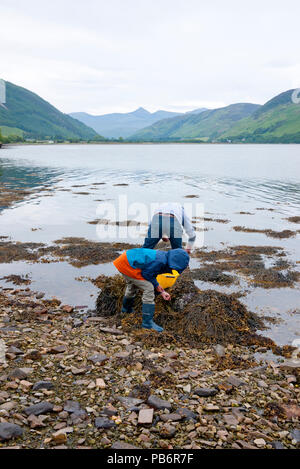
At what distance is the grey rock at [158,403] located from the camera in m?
6.83

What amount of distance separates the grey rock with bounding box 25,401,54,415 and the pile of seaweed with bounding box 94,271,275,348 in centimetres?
391

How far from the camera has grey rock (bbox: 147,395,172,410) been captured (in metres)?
6.83

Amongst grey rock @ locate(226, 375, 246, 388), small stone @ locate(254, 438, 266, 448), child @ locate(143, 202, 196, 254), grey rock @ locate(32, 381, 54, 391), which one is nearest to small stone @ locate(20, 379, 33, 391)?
grey rock @ locate(32, 381, 54, 391)

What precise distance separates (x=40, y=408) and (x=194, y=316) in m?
5.54

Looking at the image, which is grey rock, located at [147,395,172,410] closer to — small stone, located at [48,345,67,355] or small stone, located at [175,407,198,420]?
small stone, located at [175,407,198,420]

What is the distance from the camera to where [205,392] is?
741cm

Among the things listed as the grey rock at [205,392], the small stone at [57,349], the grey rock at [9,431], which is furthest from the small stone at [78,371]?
the grey rock at [205,392]

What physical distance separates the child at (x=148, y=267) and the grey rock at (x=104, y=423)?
431cm

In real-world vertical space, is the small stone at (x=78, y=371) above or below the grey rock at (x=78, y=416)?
below

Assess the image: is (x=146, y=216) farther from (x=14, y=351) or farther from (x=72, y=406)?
(x=72, y=406)

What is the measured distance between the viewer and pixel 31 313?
1141 centimetres

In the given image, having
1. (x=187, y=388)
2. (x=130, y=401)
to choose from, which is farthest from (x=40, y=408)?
(x=187, y=388)

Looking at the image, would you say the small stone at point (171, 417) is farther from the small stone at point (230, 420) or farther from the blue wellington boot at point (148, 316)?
the blue wellington boot at point (148, 316)
